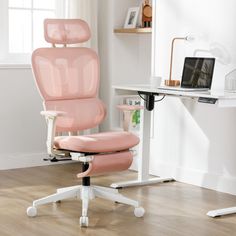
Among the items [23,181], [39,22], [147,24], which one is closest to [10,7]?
[39,22]

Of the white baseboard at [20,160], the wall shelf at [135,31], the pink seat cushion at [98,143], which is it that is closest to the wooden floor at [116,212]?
the white baseboard at [20,160]

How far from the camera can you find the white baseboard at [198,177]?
14.9 feet

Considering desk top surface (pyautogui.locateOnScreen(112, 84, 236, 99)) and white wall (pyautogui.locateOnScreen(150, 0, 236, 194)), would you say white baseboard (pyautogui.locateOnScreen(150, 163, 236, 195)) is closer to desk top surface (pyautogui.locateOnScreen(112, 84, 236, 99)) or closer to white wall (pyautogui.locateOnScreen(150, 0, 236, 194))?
white wall (pyautogui.locateOnScreen(150, 0, 236, 194))

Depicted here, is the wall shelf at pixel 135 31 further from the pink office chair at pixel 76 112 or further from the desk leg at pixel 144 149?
the pink office chair at pixel 76 112

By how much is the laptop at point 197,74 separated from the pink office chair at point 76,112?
55cm

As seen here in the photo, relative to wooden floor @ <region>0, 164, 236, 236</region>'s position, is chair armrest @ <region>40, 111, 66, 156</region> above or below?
above

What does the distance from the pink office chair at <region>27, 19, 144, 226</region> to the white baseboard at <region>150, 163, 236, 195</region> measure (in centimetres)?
91

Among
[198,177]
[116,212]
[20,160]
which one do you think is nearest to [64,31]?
[116,212]

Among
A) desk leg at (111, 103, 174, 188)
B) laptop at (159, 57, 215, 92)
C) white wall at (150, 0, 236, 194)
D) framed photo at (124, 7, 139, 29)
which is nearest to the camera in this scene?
laptop at (159, 57, 215, 92)

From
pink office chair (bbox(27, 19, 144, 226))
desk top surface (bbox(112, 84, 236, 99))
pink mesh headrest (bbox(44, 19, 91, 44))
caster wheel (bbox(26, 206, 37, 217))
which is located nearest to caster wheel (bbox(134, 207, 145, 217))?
pink office chair (bbox(27, 19, 144, 226))

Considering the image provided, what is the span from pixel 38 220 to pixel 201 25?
1.91 metres

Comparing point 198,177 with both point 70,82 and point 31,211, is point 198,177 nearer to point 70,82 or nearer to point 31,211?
point 70,82

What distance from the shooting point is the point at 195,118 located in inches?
189

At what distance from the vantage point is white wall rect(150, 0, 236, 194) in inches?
178
